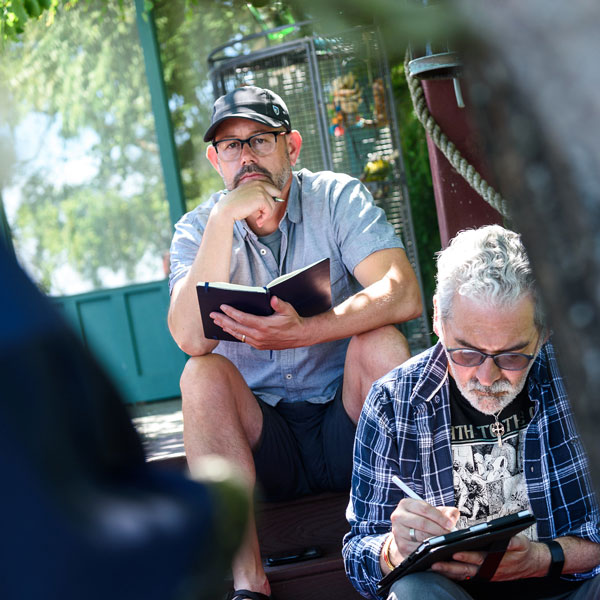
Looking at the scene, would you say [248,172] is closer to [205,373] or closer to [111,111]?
[205,373]

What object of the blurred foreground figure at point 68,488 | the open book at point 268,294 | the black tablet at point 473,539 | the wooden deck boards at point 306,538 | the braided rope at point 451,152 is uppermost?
the braided rope at point 451,152

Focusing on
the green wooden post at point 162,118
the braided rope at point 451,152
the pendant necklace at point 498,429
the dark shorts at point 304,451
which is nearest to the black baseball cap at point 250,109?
the braided rope at point 451,152

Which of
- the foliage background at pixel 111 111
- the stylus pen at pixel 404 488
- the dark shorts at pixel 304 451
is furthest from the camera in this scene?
the foliage background at pixel 111 111

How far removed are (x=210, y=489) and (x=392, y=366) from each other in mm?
2013

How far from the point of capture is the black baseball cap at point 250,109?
308 centimetres

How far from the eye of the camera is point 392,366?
2.56 m

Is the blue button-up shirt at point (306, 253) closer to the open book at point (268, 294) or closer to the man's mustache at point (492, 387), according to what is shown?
the open book at point (268, 294)

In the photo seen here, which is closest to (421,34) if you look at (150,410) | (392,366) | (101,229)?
(392,366)

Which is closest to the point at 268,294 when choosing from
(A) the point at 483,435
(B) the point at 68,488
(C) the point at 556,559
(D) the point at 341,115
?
(A) the point at 483,435

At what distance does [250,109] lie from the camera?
10.1 feet

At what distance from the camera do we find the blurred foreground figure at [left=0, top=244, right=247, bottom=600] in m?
0.50

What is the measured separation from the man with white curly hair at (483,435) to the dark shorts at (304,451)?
2.12 feet

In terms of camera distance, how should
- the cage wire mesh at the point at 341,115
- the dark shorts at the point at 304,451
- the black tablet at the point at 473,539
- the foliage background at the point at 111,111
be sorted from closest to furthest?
1. the black tablet at the point at 473,539
2. the dark shorts at the point at 304,451
3. the cage wire mesh at the point at 341,115
4. the foliage background at the point at 111,111

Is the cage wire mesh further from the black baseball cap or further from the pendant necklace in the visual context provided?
the pendant necklace
